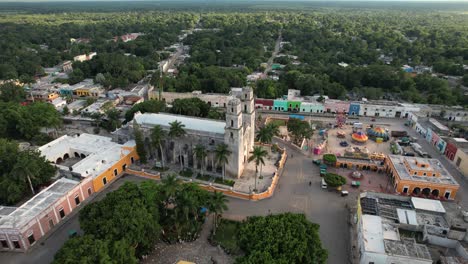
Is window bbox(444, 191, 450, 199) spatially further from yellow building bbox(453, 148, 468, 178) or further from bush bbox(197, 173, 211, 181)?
bush bbox(197, 173, 211, 181)

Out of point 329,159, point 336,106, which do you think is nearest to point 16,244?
point 329,159

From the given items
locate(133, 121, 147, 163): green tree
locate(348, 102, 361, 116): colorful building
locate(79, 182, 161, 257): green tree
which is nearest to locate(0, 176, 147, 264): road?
locate(79, 182, 161, 257): green tree

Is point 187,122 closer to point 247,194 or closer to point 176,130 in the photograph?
point 176,130

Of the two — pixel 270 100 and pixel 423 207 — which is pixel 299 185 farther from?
pixel 270 100

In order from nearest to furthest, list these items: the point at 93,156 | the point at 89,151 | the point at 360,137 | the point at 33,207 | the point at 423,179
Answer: the point at 33,207 → the point at 423,179 → the point at 93,156 → the point at 89,151 → the point at 360,137

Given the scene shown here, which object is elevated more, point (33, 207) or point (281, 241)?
point (281, 241)

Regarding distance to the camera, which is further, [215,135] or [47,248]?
[215,135]
